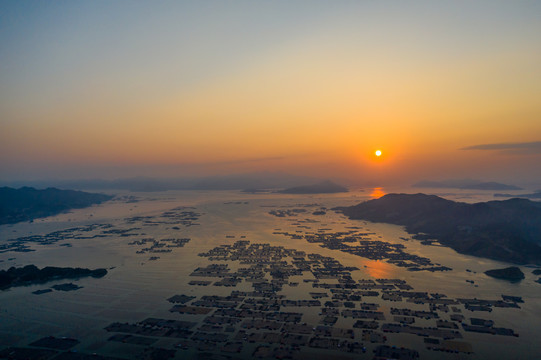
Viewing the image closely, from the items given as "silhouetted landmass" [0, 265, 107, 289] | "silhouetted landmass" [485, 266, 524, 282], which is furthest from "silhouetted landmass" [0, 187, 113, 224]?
"silhouetted landmass" [485, 266, 524, 282]

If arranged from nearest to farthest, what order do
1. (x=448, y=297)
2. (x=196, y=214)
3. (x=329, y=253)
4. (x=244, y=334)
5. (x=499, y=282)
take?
(x=244, y=334) → (x=448, y=297) → (x=499, y=282) → (x=329, y=253) → (x=196, y=214)

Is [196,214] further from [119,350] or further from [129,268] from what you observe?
[119,350]

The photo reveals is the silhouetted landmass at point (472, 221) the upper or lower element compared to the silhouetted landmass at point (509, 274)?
upper

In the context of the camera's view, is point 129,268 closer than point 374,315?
No

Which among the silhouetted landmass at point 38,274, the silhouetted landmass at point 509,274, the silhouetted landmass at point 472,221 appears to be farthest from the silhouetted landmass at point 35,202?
the silhouetted landmass at point 509,274

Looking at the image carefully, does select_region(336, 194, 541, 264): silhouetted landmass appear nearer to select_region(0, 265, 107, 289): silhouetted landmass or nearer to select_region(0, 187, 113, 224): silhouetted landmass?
select_region(0, 265, 107, 289): silhouetted landmass

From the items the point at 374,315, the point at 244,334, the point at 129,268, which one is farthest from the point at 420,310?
the point at 129,268

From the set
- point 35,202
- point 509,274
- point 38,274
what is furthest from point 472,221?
point 35,202

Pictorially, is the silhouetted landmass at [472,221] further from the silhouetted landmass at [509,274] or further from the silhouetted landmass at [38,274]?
the silhouetted landmass at [38,274]
